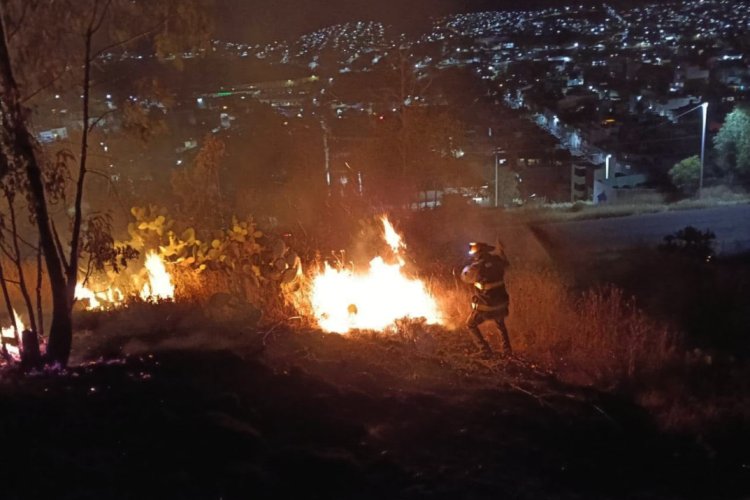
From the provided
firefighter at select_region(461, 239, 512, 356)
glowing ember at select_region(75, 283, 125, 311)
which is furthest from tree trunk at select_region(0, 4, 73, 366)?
firefighter at select_region(461, 239, 512, 356)

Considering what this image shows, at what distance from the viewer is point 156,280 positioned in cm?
1052

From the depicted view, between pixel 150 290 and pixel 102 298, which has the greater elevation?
pixel 150 290

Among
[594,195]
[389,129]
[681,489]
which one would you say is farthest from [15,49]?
[594,195]

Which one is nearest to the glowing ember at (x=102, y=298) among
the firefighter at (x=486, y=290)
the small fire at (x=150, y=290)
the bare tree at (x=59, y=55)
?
the small fire at (x=150, y=290)

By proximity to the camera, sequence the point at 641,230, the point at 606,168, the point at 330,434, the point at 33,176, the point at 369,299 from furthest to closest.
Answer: the point at 606,168 → the point at 641,230 → the point at 369,299 → the point at 33,176 → the point at 330,434

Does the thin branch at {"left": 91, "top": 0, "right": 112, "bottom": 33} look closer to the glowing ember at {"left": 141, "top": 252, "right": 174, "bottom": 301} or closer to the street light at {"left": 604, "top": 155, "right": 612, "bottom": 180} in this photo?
the glowing ember at {"left": 141, "top": 252, "right": 174, "bottom": 301}

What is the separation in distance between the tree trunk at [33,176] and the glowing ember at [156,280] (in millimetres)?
3085

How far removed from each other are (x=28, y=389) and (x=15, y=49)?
3165mm

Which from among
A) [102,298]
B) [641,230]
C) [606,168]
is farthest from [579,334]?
[606,168]

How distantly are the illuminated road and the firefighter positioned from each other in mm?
7026

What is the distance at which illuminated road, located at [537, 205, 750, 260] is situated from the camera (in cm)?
1549

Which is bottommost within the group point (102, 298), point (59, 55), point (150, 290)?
point (102, 298)

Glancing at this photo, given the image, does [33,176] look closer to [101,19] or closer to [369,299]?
[101,19]

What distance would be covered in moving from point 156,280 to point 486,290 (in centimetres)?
523
